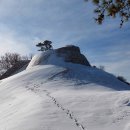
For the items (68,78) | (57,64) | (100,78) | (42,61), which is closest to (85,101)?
(68,78)

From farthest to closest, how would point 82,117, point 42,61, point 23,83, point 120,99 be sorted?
point 42,61, point 23,83, point 120,99, point 82,117

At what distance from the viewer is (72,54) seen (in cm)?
4200

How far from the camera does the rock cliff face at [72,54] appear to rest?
41.5 meters

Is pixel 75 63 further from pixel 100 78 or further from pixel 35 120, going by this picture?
pixel 35 120

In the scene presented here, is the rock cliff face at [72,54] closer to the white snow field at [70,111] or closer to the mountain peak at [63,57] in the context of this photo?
the mountain peak at [63,57]

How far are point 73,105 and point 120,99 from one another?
2181 millimetres

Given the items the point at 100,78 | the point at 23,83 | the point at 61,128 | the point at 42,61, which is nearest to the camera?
the point at 61,128

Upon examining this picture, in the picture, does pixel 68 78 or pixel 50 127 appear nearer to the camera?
pixel 50 127

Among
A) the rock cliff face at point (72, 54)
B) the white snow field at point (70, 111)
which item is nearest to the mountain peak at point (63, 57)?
the rock cliff face at point (72, 54)

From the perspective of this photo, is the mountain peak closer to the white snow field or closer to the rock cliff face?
the rock cliff face

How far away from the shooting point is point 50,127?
13.4 meters

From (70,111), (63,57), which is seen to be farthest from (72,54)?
(70,111)

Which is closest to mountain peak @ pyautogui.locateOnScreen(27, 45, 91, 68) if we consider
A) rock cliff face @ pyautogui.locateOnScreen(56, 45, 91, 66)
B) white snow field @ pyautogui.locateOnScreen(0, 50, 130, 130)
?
rock cliff face @ pyautogui.locateOnScreen(56, 45, 91, 66)

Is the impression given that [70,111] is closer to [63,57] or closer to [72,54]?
[63,57]
